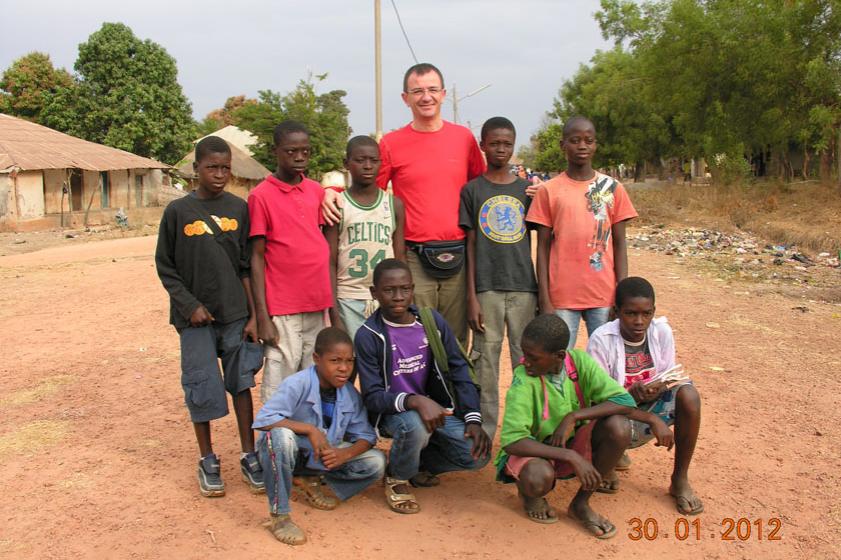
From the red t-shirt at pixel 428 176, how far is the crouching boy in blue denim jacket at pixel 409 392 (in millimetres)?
481

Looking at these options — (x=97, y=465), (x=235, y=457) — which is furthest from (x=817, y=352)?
(x=97, y=465)

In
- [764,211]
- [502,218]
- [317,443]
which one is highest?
[764,211]

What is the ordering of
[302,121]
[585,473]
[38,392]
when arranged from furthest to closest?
[302,121]
[38,392]
[585,473]

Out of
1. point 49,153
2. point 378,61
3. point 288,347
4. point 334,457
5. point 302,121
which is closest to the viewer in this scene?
point 334,457

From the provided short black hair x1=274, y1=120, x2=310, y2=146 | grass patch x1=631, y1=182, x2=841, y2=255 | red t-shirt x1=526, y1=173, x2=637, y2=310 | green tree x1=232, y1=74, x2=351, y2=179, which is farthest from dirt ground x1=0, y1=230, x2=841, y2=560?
green tree x1=232, y1=74, x2=351, y2=179

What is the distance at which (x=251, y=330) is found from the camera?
3.84 meters

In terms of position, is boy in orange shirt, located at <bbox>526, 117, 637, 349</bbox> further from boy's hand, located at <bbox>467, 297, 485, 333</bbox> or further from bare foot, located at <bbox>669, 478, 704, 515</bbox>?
bare foot, located at <bbox>669, 478, 704, 515</bbox>

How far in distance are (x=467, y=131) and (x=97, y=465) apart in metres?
2.89

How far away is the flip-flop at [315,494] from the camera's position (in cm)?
356

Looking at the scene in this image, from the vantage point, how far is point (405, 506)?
11.6ft

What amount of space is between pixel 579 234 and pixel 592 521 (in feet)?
4.76

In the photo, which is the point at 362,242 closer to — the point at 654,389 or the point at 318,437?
the point at 318,437
